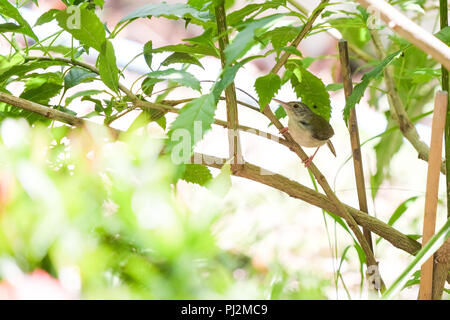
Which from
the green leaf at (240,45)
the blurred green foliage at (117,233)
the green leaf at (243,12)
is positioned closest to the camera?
the blurred green foliage at (117,233)

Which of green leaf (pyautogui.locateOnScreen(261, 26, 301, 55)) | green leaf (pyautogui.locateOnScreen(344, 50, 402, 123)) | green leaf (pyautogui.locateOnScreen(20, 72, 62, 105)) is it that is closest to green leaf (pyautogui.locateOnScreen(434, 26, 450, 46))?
green leaf (pyautogui.locateOnScreen(344, 50, 402, 123))

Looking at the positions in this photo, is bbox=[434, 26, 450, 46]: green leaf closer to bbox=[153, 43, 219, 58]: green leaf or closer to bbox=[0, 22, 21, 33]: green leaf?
bbox=[153, 43, 219, 58]: green leaf

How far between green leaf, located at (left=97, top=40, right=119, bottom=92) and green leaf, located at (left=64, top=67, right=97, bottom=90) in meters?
0.09

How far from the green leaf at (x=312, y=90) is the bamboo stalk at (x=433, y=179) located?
0.22 m

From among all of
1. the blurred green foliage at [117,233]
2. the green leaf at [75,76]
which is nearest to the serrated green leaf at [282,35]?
the green leaf at [75,76]

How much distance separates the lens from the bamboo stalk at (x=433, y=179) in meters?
0.57

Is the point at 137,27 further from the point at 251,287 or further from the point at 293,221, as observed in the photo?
the point at 251,287

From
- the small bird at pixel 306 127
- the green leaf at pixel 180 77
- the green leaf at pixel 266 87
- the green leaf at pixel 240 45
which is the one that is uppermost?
the small bird at pixel 306 127

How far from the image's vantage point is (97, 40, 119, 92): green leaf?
68 cm

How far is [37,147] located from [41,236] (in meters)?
0.11

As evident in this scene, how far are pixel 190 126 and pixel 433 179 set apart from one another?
0.25 metres

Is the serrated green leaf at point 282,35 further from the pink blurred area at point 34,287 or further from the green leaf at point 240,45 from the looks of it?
the pink blurred area at point 34,287

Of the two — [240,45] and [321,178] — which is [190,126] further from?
[321,178]
